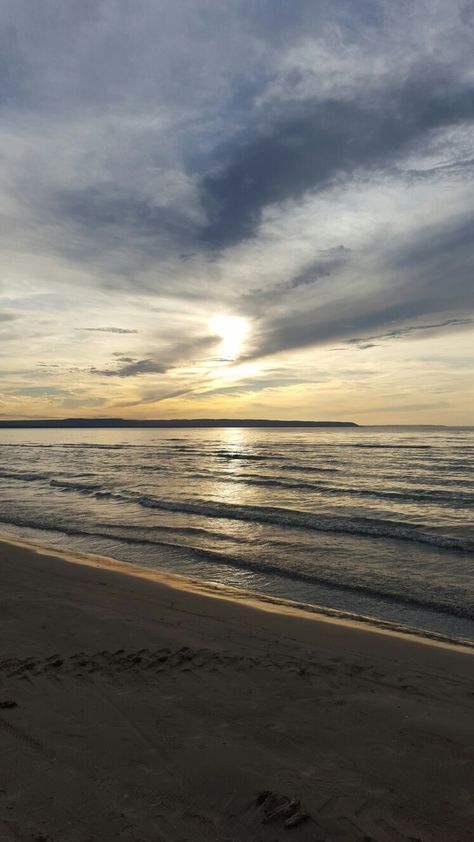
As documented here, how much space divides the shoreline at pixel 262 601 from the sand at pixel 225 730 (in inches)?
12.0

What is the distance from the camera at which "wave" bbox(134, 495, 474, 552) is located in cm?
1488

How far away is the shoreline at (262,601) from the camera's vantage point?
7.79 m

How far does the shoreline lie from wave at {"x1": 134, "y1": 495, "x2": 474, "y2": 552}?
6581 mm

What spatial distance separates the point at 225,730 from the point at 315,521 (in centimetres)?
1342

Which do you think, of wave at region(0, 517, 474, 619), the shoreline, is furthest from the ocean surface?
the shoreline

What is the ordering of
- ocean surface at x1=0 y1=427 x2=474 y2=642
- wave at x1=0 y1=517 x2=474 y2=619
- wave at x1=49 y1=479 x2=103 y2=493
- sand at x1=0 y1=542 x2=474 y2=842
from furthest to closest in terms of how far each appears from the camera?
wave at x1=49 y1=479 x2=103 y2=493 < ocean surface at x1=0 y1=427 x2=474 y2=642 < wave at x1=0 y1=517 x2=474 y2=619 < sand at x1=0 y1=542 x2=474 y2=842

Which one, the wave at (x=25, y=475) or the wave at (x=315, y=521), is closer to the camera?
the wave at (x=315, y=521)

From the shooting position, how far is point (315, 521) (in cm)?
1764

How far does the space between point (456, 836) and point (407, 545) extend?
11.6m

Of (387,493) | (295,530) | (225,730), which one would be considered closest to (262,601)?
(225,730)

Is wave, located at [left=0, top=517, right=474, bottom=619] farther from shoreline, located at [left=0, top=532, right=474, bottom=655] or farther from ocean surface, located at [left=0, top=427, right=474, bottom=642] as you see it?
shoreline, located at [left=0, top=532, right=474, bottom=655]

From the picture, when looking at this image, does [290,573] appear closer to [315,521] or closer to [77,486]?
[315,521]

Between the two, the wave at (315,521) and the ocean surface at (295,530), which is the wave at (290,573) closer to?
the ocean surface at (295,530)

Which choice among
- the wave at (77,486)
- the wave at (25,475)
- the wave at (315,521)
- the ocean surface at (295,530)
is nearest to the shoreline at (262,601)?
the ocean surface at (295,530)
